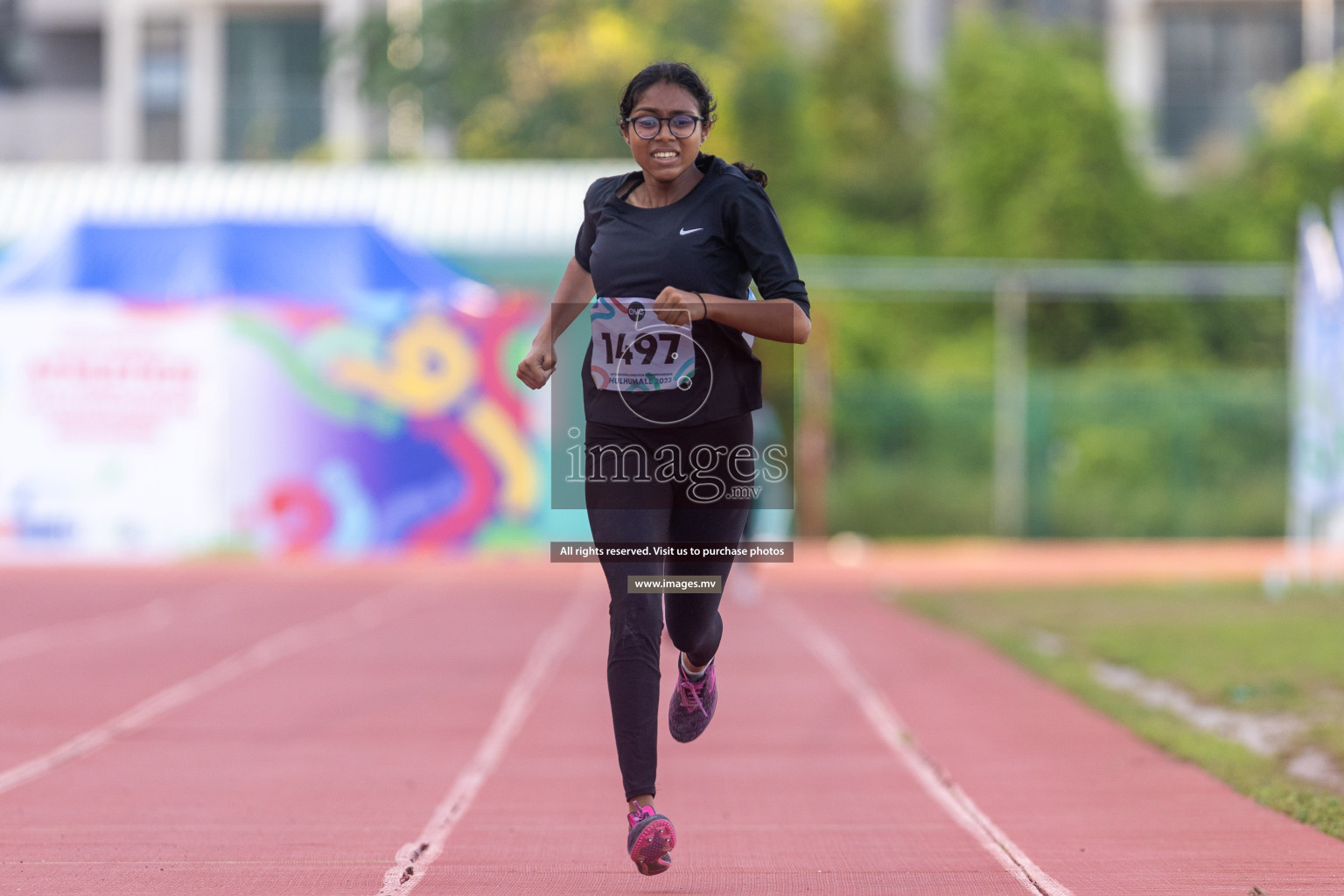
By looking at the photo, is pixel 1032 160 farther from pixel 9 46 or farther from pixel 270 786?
pixel 270 786

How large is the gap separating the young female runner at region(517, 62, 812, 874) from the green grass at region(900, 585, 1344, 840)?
8.39 feet

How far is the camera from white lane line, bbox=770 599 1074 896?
5348 mm

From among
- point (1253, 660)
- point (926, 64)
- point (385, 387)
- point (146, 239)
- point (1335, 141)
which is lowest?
point (1253, 660)

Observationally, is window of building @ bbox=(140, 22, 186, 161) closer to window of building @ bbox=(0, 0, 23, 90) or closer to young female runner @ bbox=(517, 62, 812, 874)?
window of building @ bbox=(0, 0, 23, 90)

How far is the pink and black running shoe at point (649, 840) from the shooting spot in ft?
15.3

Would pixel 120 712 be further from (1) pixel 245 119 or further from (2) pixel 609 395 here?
(1) pixel 245 119

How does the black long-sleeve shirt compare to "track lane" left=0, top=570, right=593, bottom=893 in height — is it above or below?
above

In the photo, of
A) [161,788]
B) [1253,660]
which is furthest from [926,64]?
[161,788]

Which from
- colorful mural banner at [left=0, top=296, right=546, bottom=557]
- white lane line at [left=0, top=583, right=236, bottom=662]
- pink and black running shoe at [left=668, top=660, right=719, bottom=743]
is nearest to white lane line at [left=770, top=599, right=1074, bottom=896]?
pink and black running shoe at [left=668, top=660, right=719, bottom=743]

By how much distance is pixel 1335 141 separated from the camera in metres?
36.3

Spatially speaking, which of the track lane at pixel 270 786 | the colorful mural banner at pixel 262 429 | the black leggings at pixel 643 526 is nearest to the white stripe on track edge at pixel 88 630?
the track lane at pixel 270 786

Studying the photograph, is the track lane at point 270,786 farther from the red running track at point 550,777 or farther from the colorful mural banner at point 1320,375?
the colorful mural banner at point 1320,375

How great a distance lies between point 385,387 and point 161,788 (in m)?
15.7

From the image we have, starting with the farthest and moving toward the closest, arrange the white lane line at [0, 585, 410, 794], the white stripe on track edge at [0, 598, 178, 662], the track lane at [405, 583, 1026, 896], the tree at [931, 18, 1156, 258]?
the tree at [931, 18, 1156, 258] < the white stripe on track edge at [0, 598, 178, 662] < the white lane line at [0, 585, 410, 794] < the track lane at [405, 583, 1026, 896]
